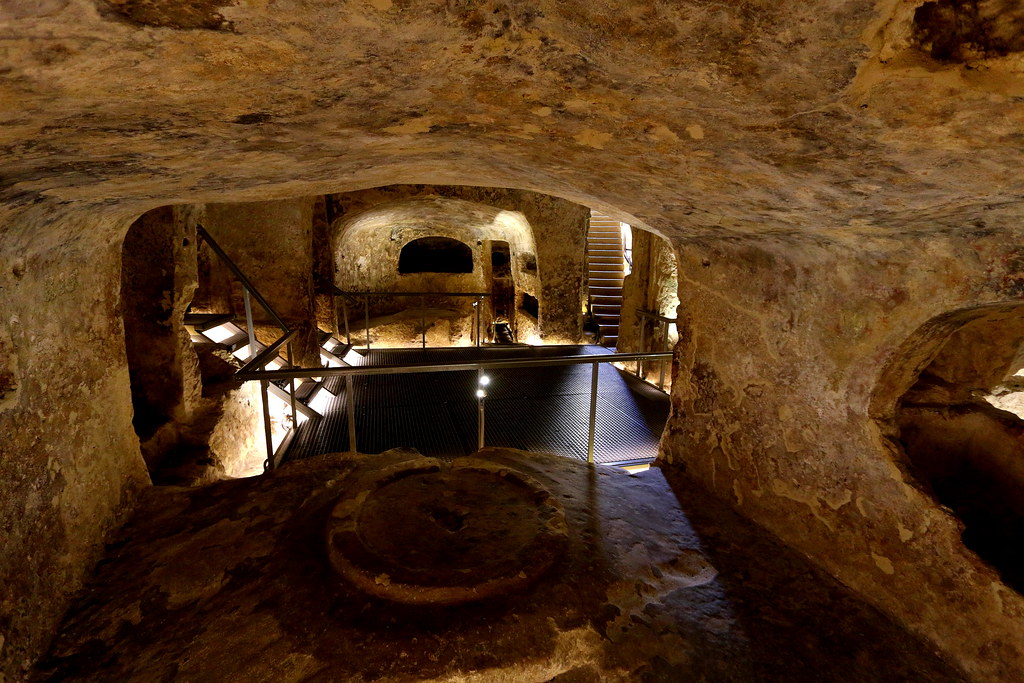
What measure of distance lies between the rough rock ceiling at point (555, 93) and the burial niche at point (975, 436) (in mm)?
1134

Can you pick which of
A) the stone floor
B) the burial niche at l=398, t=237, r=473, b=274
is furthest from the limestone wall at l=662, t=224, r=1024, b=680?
the burial niche at l=398, t=237, r=473, b=274

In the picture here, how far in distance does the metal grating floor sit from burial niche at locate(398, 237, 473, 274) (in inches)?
289

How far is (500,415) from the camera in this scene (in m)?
5.12

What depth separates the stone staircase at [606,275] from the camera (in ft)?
37.5

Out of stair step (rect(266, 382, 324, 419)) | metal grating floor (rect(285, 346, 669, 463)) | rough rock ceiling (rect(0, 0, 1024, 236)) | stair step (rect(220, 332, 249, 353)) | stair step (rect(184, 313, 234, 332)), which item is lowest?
metal grating floor (rect(285, 346, 669, 463))

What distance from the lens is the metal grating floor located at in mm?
4422

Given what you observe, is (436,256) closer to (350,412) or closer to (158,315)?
(158,315)

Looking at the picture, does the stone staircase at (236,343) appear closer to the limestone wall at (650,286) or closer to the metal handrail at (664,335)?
the metal handrail at (664,335)

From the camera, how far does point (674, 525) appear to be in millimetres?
2473

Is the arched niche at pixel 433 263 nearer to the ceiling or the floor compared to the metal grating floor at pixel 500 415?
nearer to the ceiling

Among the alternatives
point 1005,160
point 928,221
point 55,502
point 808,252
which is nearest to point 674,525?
point 808,252

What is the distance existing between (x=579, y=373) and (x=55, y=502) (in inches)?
222

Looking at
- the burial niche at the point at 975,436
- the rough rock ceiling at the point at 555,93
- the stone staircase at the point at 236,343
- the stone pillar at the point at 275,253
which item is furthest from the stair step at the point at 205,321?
the burial niche at the point at 975,436

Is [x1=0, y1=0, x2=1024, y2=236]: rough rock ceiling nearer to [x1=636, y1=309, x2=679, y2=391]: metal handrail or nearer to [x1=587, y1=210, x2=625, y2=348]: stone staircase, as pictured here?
[x1=636, y1=309, x2=679, y2=391]: metal handrail
